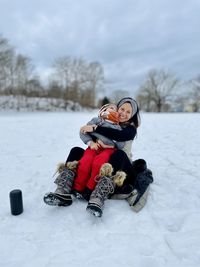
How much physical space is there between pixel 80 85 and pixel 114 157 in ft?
93.2

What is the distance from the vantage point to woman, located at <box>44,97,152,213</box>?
2.33 m

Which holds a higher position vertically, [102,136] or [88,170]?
[102,136]

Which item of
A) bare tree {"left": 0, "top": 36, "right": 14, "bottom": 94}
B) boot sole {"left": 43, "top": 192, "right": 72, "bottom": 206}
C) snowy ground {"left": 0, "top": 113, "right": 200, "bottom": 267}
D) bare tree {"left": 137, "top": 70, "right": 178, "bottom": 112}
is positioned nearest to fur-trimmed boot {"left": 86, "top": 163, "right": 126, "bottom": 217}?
snowy ground {"left": 0, "top": 113, "right": 200, "bottom": 267}

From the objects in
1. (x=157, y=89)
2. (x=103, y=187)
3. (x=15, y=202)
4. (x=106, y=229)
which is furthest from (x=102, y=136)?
(x=157, y=89)

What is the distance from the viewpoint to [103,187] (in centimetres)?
227

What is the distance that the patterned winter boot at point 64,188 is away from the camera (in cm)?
223

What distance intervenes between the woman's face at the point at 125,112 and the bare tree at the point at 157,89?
38.1m

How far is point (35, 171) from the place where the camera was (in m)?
3.52

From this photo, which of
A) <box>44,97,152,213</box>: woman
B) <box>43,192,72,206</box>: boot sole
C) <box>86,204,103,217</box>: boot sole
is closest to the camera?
<box>86,204,103,217</box>: boot sole

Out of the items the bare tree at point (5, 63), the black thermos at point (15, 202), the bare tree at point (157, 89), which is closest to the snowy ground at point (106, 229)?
the black thermos at point (15, 202)

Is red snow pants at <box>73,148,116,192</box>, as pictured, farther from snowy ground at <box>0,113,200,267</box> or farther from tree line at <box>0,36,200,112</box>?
tree line at <box>0,36,200,112</box>

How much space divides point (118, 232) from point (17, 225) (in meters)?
0.88

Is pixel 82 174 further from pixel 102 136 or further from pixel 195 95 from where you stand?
pixel 195 95

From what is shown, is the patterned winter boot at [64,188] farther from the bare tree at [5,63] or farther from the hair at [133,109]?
the bare tree at [5,63]
